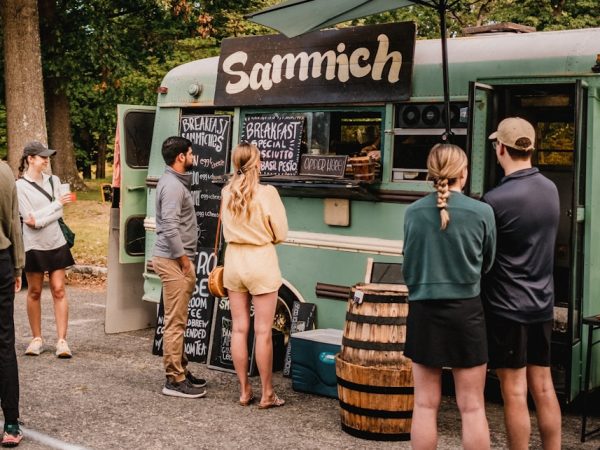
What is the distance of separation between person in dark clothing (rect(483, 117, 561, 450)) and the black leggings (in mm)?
2741

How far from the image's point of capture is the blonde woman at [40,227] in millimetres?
7145

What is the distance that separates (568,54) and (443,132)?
1.02 metres

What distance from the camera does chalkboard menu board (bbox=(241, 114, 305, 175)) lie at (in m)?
7.27

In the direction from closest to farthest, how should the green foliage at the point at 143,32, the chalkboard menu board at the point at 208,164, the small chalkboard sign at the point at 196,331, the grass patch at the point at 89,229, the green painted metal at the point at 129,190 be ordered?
the small chalkboard sign at the point at 196,331
the chalkboard menu board at the point at 208,164
the green painted metal at the point at 129,190
the grass patch at the point at 89,229
the green foliage at the point at 143,32

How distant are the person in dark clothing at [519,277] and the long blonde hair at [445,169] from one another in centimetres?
30

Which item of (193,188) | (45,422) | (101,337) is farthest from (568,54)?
(101,337)

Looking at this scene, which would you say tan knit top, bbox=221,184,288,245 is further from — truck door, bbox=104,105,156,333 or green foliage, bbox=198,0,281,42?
green foliage, bbox=198,0,281,42

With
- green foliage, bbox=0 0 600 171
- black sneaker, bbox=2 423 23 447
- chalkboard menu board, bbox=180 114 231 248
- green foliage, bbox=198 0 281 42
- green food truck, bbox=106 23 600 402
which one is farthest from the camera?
green foliage, bbox=198 0 281 42

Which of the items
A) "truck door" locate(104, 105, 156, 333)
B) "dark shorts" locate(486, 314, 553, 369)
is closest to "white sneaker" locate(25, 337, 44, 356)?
"truck door" locate(104, 105, 156, 333)

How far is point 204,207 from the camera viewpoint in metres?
7.99

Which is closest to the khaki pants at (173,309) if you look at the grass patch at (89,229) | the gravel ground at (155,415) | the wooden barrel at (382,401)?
the gravel ground at (155,415)

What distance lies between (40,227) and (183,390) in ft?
6.17

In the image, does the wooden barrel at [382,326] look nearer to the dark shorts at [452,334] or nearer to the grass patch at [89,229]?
the dark shorts at [452,334]

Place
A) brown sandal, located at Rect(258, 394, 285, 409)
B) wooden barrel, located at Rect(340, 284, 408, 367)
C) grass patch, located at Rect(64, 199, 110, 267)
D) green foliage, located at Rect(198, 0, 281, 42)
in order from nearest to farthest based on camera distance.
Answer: wooden barrel, located at Rect(340, 284, 408, 367), brown sandal, located at Rect(258, 394, 285, 409), grass patch, located at Rect(64, 199, 110, 267), green foliage, located at Rect(198, 0, 281, 42)
